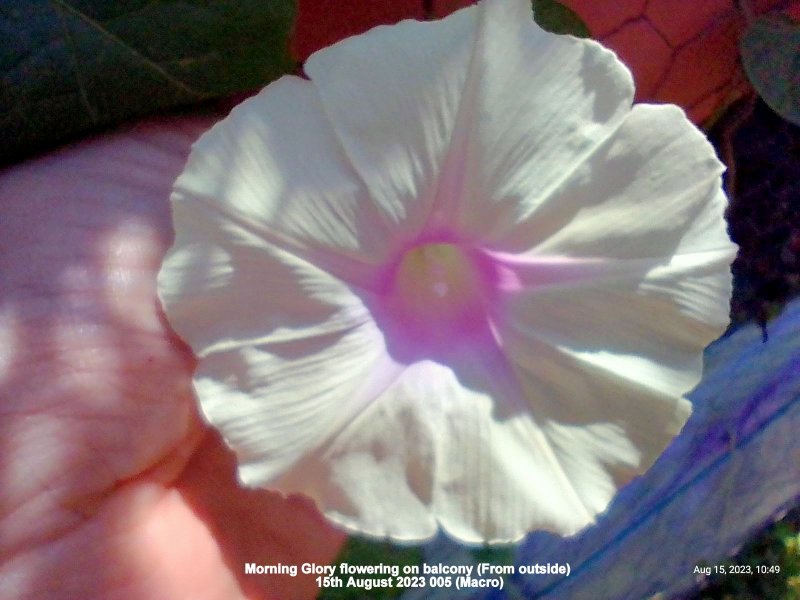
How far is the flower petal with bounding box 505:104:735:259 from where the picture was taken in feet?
1.97

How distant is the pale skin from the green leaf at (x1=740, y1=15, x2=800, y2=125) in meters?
0.82

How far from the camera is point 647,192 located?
1.98 feet

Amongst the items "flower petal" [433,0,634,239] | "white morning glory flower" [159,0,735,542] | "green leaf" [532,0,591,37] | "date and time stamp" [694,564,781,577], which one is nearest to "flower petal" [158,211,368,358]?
"white morning glory flower" [159,0,735,542]

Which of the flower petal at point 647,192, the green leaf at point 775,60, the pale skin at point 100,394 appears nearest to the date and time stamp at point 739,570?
the green leaf at point 775,60

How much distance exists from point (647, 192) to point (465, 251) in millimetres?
168

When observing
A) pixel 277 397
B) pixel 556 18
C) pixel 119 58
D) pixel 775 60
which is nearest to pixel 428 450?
pixel 277 397

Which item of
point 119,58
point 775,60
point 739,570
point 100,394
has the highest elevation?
point 119,58

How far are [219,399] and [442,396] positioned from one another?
0.18 metres

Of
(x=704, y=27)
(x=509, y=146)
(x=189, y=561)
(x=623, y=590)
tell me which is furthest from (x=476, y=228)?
(x=623, y=590)

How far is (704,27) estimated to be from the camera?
1208 mm

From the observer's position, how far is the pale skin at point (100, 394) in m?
0.72

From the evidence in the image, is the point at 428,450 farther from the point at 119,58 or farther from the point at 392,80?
the point at 119,58

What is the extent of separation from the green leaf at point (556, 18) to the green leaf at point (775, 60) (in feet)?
1.28

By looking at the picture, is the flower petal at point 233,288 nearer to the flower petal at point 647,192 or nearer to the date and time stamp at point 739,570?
the flower petal at point 647,192
